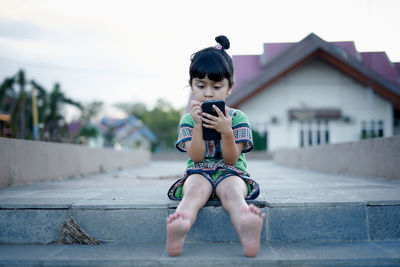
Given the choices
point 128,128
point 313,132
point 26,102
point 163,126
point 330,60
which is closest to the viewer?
point 330,60

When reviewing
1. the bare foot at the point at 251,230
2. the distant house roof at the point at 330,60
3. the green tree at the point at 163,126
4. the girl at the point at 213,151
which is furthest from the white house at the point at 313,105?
the green tree at the point at 163,126

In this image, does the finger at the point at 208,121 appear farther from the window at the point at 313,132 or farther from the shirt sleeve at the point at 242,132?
the window at the point at 313,132

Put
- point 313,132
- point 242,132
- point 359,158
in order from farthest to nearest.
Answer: point 313,132 → point 359,158 → point 242,132

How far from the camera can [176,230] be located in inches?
70.4

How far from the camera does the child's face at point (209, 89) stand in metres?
2.23

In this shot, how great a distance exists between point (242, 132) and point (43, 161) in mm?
2961

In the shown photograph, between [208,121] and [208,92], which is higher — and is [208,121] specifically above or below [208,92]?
below

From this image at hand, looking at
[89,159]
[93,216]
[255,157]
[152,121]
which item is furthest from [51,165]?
[152,121]

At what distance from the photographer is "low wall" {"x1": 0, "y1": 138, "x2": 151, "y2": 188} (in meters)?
3.46

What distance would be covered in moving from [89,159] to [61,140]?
2.29 feet

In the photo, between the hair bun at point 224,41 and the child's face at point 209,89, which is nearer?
the child's face at point 209,89

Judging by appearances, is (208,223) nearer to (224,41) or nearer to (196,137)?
(196,137)

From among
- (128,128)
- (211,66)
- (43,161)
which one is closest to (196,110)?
(211,66)

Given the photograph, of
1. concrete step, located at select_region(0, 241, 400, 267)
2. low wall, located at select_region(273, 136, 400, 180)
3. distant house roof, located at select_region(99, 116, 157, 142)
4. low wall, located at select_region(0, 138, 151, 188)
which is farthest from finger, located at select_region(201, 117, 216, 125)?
distant house roof, located at select_region(99, 116, 157, 142)
